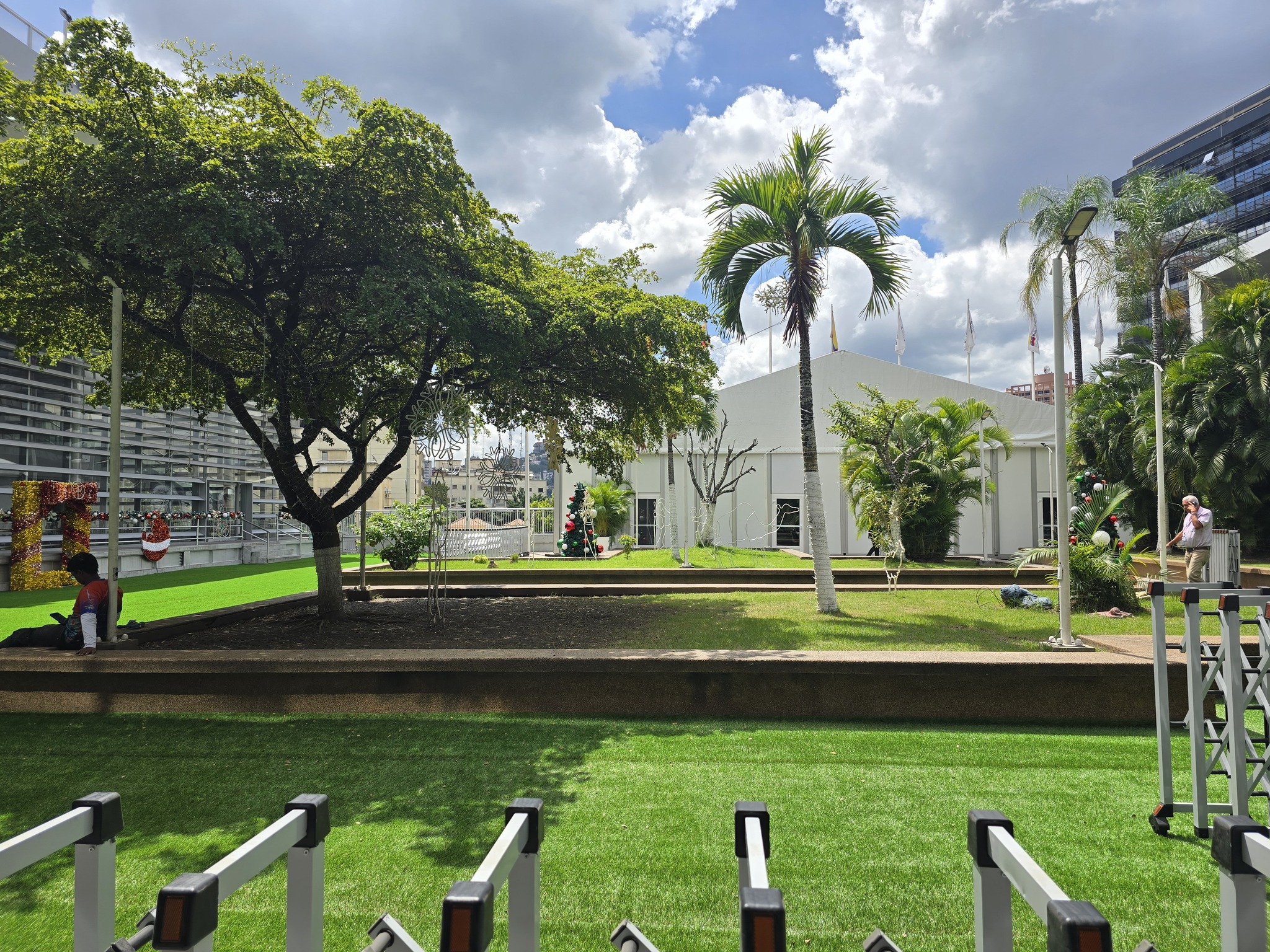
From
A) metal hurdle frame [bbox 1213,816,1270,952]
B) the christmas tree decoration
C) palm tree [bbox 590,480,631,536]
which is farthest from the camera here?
palm tree [bbox 590,480,631,536]

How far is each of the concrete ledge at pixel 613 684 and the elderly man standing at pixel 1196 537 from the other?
21.7 ft

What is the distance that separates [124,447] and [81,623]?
16661mm

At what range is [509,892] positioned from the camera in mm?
1576

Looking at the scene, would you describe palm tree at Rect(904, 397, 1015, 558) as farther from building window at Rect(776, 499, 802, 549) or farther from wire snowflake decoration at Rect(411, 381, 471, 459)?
wire snowflake decoration at Rect(411, 381, 471, 459)

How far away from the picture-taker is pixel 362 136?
774cm

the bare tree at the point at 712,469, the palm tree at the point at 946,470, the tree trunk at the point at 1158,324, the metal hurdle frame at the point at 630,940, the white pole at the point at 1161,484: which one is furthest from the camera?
the bare tree at the point at 712,469

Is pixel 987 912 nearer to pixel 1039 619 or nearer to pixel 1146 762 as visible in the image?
pixel 1146 762

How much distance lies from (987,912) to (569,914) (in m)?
1.99

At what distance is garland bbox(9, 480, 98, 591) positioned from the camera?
15930mm

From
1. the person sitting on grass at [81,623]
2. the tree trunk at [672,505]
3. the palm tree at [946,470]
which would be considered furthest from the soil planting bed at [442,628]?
the tree trunk at [672,505]

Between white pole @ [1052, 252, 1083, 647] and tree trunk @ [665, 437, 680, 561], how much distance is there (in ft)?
48.5

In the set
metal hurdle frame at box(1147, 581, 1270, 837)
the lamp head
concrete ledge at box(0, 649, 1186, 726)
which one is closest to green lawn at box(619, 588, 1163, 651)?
concrete ledge at box(0, 649, 1186, 726)

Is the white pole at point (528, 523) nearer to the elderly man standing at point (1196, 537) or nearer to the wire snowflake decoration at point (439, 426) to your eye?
the wire snowflake decoration at point (439, 426)

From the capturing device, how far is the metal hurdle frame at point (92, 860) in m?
1.67
